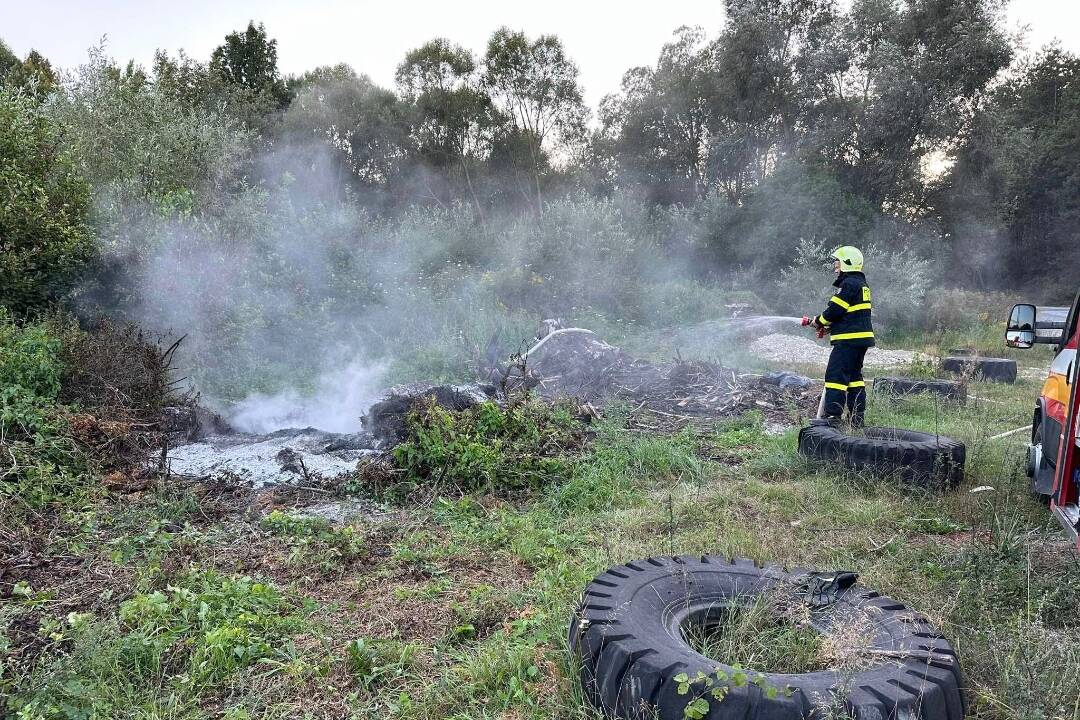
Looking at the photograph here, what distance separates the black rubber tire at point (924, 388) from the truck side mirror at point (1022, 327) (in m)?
4.66

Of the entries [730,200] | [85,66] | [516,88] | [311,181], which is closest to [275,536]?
[85,66]

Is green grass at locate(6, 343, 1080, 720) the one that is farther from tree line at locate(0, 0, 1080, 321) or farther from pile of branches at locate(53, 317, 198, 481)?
tree line at locate(0, 0, 1080, 321)

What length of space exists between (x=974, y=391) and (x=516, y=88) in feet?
75.9

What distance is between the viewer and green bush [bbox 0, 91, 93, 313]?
910 cm

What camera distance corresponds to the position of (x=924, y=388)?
30.8 ft

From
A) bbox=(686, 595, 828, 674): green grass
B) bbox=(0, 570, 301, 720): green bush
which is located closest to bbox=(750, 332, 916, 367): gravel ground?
bbox=(686, 595, 828, 674): green grass

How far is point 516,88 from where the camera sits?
29.1 meters

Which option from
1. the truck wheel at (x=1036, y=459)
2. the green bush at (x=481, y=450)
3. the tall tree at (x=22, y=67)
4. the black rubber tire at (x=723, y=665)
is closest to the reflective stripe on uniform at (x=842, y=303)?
the truck wheel at (x=1036, y=459)

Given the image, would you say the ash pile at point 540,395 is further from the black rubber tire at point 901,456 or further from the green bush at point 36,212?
the green bush at point 36,212

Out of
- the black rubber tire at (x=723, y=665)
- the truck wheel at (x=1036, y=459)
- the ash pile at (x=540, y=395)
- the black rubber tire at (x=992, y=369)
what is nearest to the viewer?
the black rubber tire at (x=723, y=665)

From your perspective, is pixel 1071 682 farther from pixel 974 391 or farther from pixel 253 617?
pixel 974 391

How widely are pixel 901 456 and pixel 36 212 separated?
10.6 m

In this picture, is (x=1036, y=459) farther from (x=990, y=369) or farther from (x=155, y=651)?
(x=990, y=369)

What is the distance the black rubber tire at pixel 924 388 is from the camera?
9.22m
